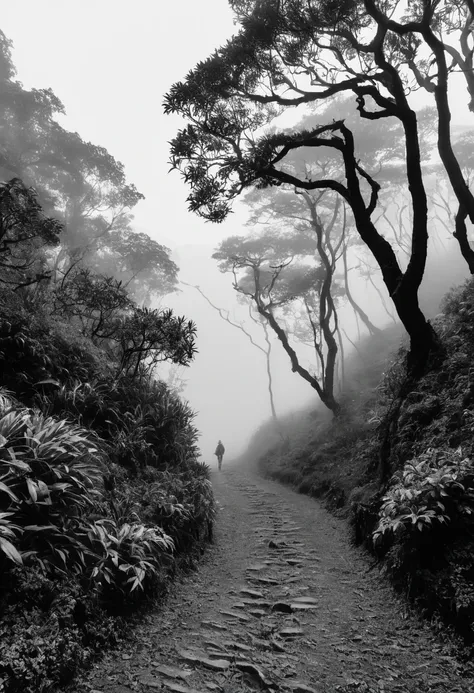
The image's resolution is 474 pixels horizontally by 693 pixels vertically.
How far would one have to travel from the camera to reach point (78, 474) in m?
4.36

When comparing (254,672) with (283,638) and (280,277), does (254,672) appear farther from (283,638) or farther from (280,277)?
(280,277)

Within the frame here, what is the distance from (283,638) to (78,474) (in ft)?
9.50

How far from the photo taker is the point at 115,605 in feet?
12.3

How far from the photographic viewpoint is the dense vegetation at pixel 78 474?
10.0ft

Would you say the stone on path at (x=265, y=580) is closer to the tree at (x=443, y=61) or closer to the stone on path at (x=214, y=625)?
the stone on path at (x=214, y=625)

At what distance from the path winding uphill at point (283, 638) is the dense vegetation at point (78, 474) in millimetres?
375

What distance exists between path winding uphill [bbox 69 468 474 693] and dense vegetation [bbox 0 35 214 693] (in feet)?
1.23

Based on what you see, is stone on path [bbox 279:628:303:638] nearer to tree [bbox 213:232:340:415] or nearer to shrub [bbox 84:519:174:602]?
shrub [bbox 84:519:174:602]

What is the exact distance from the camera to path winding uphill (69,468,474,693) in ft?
10.1

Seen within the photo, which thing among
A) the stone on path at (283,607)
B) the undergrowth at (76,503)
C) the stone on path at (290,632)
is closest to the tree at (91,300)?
the undergrowth at (76,503)

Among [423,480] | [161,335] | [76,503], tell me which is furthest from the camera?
[161,335]

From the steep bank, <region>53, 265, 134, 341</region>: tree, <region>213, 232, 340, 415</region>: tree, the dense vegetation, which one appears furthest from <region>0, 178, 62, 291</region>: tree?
<region>213, 232, 340, 415</region>: tree

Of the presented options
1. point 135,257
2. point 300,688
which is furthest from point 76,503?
point 135,257

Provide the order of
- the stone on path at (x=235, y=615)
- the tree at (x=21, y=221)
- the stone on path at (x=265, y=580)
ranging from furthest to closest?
the tree at (x=21, y=221) → the stone on path at (x=265, y=580) → the stone on path at (x=235, y=615)
